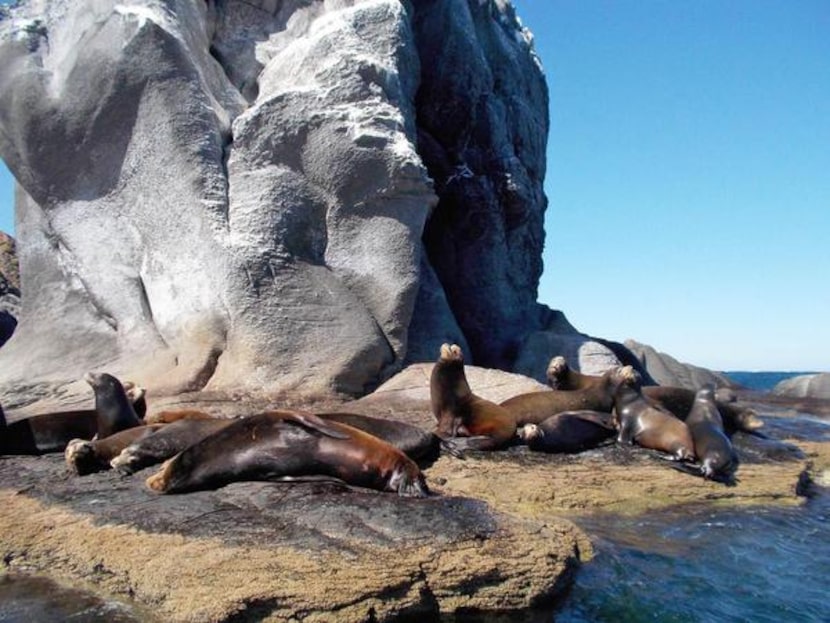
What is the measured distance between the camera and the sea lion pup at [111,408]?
7.02 metres

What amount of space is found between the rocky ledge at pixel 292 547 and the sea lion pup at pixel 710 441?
166 cm

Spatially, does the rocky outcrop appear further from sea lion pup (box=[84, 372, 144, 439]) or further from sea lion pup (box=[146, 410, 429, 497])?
sea lion pup (box=[146, 410, 429, 497])

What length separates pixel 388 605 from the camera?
12.1ft

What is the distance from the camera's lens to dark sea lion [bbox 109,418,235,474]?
5.71 m

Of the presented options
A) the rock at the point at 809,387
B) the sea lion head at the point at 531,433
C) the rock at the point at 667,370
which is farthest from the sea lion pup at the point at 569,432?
the rock at the point at 809,387

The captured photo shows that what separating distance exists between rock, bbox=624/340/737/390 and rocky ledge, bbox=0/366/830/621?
17.0 meters

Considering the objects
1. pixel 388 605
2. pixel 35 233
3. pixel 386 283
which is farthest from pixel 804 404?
pixel 388 605

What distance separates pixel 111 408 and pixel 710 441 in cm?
553

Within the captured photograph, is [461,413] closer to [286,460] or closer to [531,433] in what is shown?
[531,433]

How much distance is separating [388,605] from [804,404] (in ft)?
66.6

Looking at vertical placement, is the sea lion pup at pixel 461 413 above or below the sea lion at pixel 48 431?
above

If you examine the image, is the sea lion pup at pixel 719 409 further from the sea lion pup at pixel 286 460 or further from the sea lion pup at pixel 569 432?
the sea lion pup at pixel 286 460

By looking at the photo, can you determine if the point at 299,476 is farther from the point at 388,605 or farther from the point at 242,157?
the point at 242,157

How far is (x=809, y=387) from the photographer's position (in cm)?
2592
